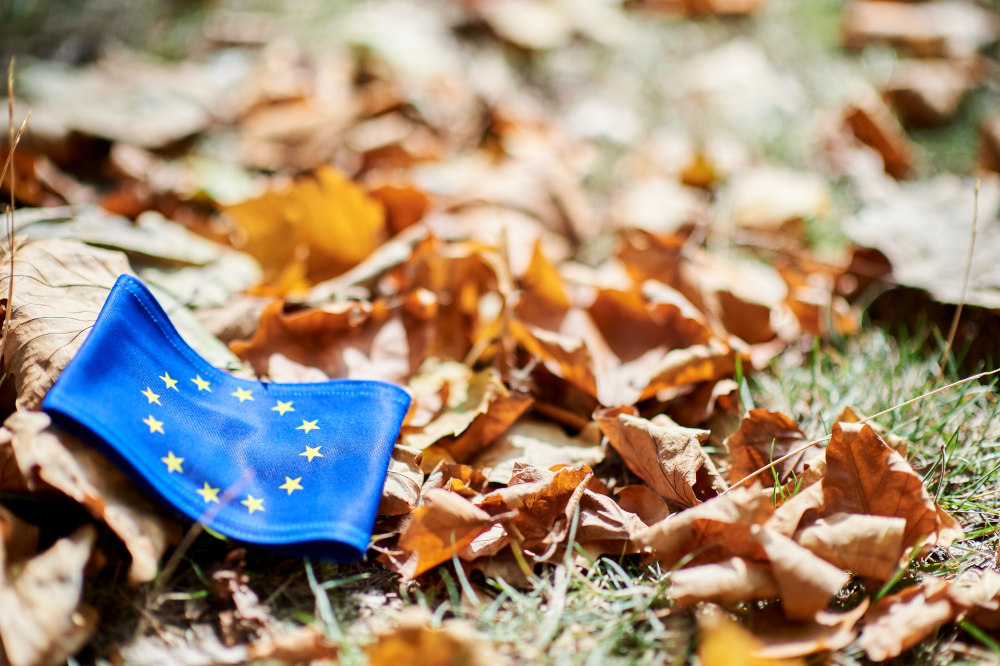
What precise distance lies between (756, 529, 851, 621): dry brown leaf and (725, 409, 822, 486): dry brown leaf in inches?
10.0

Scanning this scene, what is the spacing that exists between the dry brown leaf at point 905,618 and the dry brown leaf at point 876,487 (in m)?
0.10

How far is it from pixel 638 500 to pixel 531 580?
23cm

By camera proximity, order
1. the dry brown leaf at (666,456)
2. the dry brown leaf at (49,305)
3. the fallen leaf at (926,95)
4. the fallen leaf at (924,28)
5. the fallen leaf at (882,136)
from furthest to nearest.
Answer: the fallen leaf at (924,28) → the fallen leaf at (926,95) → the fallen leaf at (882,136) → the dry brown leaf at (666,456) → the dry brown leaf at (49,305)

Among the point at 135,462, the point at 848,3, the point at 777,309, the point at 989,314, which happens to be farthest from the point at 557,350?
the point at 848,3

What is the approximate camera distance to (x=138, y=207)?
6.10 ft

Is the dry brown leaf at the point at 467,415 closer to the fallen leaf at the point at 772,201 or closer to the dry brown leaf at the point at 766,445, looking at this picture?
the dry brown leaf at the point at 766,445

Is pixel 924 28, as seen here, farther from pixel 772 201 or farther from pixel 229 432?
pixel 229 432

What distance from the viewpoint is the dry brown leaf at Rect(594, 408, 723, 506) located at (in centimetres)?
112

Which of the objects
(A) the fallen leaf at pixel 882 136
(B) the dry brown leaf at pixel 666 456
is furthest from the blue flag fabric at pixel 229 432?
(A) the fallen leaf at pixel 882 136

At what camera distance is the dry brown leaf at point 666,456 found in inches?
44.3

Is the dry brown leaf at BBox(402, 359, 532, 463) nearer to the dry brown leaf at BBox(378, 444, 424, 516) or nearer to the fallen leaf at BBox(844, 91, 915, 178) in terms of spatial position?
the dry brown leaf at BBox(378, 444, 424, 516)

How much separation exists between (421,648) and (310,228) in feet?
3.61

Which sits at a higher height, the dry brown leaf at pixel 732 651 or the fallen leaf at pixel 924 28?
the fallen leaf at pixel 924 28

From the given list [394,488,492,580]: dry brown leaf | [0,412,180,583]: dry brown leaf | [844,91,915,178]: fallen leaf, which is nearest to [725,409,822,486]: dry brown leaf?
[394,488,492,580]: dry brown leaf
